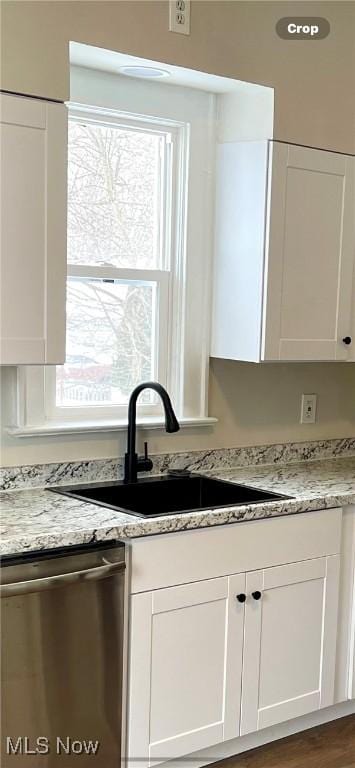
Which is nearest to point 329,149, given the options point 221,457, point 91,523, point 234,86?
point 234,86

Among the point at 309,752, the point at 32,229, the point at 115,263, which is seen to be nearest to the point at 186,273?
the point at 115,263

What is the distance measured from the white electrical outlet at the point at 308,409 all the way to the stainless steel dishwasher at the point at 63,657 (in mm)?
1392

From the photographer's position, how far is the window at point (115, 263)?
9.34ft

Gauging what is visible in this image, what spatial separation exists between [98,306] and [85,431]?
1.41 feet

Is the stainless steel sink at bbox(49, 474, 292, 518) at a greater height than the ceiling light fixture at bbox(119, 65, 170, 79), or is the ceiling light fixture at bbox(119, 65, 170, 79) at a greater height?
the ceiling light fixture at bbox(119, 65, 170, 79)

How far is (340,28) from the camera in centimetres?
306

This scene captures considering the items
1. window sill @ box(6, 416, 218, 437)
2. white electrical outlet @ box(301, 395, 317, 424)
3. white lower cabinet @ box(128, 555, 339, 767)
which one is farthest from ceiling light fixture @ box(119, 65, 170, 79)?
white lower cabinet @ box(128, 555, 339, 767)

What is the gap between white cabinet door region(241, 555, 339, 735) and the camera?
2.65 meters

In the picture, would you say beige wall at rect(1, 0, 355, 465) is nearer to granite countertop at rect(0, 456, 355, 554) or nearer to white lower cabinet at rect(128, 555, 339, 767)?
granite countertop at rect(0, 456, 355, 554)

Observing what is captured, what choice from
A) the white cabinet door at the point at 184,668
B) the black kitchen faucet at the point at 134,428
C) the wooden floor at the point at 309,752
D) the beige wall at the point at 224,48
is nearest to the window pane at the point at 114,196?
the beige wall at the point at 224,48

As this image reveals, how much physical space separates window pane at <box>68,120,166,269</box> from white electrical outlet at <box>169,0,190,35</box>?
39cm

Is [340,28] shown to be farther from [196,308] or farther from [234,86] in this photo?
[196,308]

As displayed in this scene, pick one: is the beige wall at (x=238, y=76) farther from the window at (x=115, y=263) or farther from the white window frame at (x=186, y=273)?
the window at (x=115, y=263)

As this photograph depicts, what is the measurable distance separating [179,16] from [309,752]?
7.87 feet
